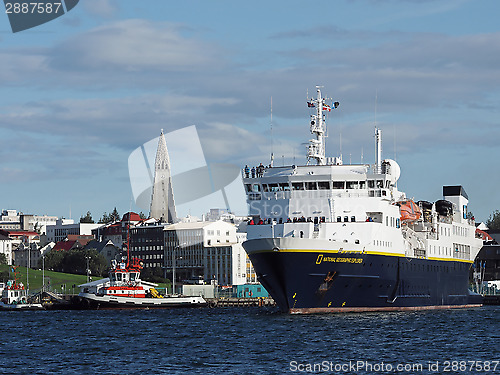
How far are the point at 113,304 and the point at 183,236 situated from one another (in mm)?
81134

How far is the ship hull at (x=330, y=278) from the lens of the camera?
229ft

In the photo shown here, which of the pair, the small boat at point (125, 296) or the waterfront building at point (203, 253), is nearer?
the small boat at point (125, 296)

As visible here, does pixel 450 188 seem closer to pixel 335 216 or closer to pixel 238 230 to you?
pixel 335 216

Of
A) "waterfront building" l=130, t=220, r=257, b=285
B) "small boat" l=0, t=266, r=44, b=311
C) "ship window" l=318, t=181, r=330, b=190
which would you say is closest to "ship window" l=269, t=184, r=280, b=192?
"ship window" l=318, t=181, r=330, b=190

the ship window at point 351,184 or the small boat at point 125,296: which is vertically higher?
the ship window at point 351,184

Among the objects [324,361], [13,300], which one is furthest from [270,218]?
[13,300]

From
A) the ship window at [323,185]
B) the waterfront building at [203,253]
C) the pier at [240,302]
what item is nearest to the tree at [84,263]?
the waterfront building at [203,253]

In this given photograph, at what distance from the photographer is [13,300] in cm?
11881

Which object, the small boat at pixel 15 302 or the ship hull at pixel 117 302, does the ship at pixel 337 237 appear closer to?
the ship hull at pixel 117 302

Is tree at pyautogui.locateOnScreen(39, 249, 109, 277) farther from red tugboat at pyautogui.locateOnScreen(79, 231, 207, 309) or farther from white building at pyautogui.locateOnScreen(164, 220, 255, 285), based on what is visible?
red tugboat at pyautogui.locateOnScreen(79, 231, 207, 309)

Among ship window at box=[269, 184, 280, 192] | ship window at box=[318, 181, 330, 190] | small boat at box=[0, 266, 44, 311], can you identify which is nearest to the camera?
ship window at box=[318, 181, 330, 190]

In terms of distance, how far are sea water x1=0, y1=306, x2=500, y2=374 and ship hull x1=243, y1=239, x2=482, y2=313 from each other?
135 centimetres

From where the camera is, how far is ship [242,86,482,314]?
70.4 metres

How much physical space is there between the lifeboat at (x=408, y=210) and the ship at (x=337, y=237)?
Result: 0.37ft
